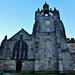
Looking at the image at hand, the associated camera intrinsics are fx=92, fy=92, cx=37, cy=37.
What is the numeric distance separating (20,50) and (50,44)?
7.72 metres

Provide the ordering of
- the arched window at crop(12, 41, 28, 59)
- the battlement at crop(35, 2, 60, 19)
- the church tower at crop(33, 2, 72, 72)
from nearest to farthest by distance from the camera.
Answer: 1. the church tower at crop(33, 2, 72, 72)
2. the arched window at crop(12, 41, 28, 59)
3. the battlement at crop(35, 2, 60, 19)

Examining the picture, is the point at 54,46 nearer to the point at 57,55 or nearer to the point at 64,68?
the point at 57,55

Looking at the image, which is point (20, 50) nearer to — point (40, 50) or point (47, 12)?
point (40, 50)

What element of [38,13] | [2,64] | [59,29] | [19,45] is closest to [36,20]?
[38,13]

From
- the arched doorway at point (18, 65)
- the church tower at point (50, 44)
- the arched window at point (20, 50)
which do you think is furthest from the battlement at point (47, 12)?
the arched doorway at point (18, 65)

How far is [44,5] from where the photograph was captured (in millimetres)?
30203

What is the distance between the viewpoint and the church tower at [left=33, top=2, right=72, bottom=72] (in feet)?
67.8

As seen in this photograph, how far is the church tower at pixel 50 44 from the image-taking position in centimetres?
2067

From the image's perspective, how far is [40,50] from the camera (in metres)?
22.6

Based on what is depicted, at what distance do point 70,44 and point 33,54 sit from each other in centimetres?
973

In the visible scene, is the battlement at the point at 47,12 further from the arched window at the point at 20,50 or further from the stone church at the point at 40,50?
the arched window at the point at 20,50

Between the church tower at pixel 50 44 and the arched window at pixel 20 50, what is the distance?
3.11 meters

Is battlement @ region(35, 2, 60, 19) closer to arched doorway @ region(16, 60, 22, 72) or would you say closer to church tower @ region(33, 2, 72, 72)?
church tower @ region(33, 2, 72, 72)

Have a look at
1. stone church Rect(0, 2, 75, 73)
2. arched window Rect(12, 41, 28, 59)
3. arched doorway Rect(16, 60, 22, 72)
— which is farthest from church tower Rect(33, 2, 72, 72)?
arched doorway Rect(16, 60, 22, 72)
